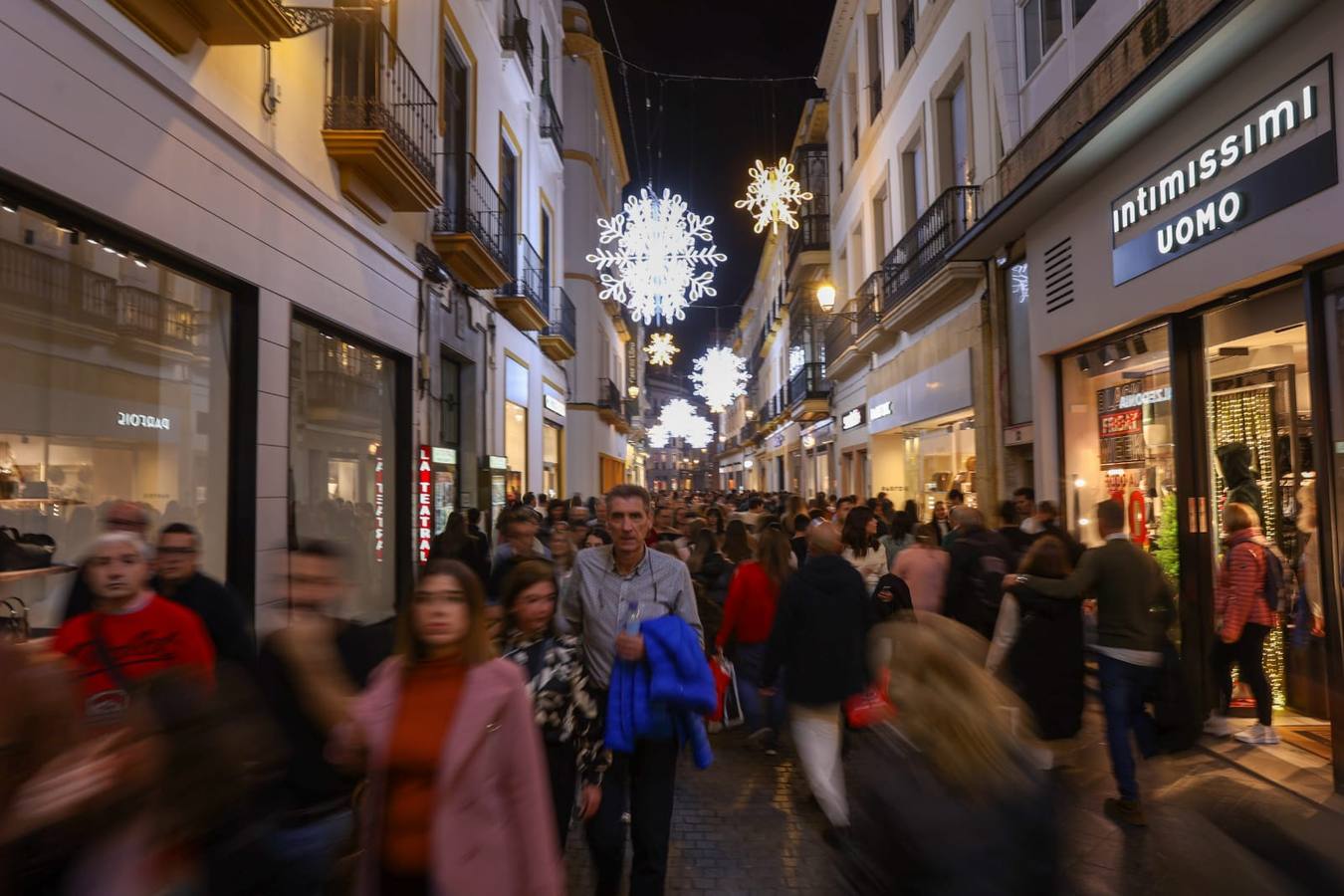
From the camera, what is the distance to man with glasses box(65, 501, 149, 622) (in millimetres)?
3938

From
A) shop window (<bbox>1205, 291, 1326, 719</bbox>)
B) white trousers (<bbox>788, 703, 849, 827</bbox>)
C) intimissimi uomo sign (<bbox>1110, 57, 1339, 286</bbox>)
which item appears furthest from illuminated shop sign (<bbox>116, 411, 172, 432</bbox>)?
shop window (<bbox>1205, 291, 1326, 719</bbox>)

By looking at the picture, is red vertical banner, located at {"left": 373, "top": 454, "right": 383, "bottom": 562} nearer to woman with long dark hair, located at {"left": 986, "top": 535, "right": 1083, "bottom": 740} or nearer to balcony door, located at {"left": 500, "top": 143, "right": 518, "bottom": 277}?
balcony door, located at {"left": 500, "top": 143, "right": 518, "bottom": 277}

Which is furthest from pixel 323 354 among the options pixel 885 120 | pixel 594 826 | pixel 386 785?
pixel 885 120

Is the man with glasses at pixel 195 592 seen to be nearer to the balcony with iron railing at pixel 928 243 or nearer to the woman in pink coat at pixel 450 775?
the woman in pink coat at pixel 450 775

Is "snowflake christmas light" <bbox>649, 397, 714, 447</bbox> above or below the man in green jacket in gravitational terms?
above

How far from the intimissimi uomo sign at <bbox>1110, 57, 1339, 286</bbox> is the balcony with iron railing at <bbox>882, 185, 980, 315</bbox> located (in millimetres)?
5353

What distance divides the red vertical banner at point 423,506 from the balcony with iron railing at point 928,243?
8148mm

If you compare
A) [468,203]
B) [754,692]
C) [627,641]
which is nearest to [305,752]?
[627,641]

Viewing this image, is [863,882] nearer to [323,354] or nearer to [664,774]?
[664,774]

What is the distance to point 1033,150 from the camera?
11.0m

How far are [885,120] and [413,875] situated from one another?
62.4 feet

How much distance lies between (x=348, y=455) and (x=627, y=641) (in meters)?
7.76

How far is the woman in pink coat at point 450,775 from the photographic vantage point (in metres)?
2.45

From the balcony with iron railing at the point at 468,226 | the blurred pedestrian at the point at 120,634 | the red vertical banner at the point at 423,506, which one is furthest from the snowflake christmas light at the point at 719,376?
the blurred pedestrian at the point at 120,634
